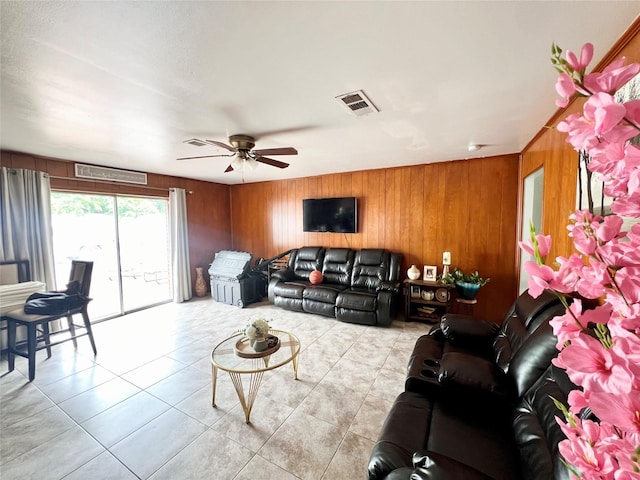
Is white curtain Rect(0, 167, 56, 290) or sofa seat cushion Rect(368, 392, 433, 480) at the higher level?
white curtain Rect(0, 167, 56, 290)

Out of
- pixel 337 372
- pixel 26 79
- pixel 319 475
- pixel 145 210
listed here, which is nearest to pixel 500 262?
pixel 337 372

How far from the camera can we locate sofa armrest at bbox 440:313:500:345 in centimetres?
214

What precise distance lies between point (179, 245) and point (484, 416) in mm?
5197

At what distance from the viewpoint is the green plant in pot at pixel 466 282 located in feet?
→ 11.7

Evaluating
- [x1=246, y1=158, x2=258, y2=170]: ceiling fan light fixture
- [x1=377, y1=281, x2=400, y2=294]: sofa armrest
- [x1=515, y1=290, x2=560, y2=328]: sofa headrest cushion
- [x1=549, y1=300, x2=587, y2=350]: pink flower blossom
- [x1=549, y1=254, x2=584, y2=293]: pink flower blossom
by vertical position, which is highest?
[x1=246, y1=158, x2=258, y2=170]: ceiling fan light fixture

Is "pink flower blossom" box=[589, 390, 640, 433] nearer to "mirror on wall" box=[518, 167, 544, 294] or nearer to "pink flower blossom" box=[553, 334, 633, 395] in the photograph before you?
"pink flower blossom" box=[553, 334, 633, 395]

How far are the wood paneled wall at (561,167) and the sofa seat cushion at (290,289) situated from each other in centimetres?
323

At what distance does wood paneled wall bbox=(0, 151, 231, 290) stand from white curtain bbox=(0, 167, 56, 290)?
0.22 meters

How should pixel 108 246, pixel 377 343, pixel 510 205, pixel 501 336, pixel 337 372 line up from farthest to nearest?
Answer: pixel 108 246, pixel 510 205, pixel 377 343, pixel 337 372, pixel 501 336

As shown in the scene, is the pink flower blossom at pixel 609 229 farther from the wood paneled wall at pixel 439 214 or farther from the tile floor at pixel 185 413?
the wood paneled wall at pixel 439 214

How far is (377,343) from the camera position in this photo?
10.8 ft

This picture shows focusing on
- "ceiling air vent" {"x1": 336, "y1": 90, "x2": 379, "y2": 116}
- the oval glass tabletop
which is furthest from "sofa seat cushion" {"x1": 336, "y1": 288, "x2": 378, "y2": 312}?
"ceiling air vent" {"x1": 336, "y1": 90, "x2": 379, "y2": 116}

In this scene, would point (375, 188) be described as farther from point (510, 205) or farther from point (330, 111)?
point (330, 111)

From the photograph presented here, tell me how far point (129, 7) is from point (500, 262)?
4.53 metres
